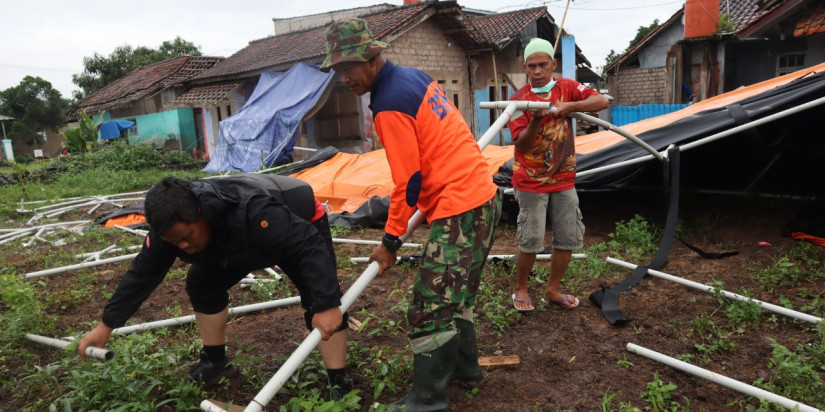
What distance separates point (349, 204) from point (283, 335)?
12.2ft

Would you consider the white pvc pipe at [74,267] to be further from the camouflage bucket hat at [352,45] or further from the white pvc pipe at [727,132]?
the white pvc pipe at [727,132]

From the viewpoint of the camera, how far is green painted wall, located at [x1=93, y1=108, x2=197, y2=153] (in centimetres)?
1808

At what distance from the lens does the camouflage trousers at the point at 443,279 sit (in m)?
2.12

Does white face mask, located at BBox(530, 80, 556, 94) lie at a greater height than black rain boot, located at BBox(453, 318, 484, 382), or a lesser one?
greater

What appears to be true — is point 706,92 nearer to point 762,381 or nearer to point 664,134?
point 664,134

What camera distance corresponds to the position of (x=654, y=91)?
1889cm

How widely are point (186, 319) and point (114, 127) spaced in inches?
783

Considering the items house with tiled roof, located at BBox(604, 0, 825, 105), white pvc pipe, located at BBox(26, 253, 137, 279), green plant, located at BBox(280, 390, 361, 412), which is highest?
house with tiled roof, located at BBox(604, 0, 825, 105)

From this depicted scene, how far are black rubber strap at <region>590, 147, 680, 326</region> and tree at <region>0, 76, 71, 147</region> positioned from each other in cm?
3513

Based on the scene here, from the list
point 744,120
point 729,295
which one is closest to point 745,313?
point 729,295

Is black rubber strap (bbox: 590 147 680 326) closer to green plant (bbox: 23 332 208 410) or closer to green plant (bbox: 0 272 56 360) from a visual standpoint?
green plant (bbox: 23 332 208 410)

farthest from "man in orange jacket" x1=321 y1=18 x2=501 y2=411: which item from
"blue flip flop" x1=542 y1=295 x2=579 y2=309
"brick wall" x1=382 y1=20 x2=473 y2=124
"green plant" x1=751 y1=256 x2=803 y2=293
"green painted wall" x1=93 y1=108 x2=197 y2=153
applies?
"green painted wall" x1=93 y1=108 x2=197 y2=153

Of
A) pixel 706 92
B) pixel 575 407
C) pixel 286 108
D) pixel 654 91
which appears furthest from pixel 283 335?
pixel 654 91

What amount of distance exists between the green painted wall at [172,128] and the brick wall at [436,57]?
8525mm
